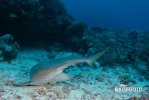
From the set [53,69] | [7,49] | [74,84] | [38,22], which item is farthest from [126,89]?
[38,22]

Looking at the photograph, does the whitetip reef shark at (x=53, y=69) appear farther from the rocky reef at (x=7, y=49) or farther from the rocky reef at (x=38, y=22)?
the rocky reef at (x=38, y=22)

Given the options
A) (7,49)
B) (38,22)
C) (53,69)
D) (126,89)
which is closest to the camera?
(53,69)

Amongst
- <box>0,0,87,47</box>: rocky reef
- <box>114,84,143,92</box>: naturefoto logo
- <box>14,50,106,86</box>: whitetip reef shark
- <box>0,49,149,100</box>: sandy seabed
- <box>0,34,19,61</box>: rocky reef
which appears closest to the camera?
<box>14,50,106,86</box>: whitetip reef shark

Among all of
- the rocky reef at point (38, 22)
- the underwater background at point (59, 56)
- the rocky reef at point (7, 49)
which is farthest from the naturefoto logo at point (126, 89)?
the rocky reef at point (38, 22)

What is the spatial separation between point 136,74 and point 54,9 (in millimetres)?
4680

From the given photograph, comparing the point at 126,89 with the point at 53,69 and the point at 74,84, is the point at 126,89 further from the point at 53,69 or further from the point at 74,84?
the point at 53,69

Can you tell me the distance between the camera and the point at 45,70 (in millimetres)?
6012

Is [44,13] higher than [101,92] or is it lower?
higher

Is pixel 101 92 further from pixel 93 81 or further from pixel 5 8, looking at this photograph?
pixel 5 8

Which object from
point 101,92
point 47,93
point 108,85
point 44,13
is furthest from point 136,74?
point 44,13

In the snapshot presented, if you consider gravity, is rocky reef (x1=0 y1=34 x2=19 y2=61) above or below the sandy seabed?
above

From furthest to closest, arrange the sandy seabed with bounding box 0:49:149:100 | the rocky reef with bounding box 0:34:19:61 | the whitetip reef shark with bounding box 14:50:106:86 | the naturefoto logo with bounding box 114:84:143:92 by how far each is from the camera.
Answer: the rocky reef with bounding box 0:34:19:61
the naturefoto logo with bounding box 114:84:143:92
the sandy seabed with bounding box 0:49:149:100
the whitetip reef shark with bounding box 14:50:106:86

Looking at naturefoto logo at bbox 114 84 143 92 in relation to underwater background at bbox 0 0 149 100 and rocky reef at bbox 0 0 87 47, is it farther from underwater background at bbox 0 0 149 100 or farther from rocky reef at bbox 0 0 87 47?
rocky reef at bbox 0 0 87 47

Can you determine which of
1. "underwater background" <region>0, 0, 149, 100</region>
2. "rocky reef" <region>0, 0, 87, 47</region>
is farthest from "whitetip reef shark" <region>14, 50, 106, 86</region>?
"rocky reef" <region>0, 0, 87, 47</region>
